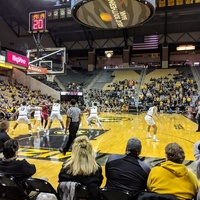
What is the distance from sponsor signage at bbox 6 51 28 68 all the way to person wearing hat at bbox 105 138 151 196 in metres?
10.7

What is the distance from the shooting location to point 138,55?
1431 inches

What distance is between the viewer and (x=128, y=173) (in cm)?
259

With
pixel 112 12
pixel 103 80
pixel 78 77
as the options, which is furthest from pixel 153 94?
pixel 112 12

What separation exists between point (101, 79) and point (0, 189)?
3146cm

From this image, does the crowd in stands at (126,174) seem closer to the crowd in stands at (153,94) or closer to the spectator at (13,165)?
the spectator at (13,165)

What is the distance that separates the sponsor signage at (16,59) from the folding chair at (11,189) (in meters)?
10.4

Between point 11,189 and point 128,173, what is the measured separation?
126 centimetres

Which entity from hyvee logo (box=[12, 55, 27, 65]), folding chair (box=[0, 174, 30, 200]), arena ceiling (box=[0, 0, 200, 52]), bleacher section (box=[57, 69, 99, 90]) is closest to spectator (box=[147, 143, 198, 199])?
folding chair (box=[0, 174, 30, 200])

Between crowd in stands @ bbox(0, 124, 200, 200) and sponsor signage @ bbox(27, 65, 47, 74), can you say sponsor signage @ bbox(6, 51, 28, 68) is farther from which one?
crowd in stands @ bbox(0, 124, 200, 200)

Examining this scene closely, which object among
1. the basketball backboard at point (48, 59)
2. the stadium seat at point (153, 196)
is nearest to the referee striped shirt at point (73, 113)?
the stadium seat at point (153, 196)

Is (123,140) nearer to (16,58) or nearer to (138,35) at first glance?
(16,58)

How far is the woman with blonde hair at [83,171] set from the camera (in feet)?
8.55

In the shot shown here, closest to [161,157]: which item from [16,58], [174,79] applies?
[16,58]

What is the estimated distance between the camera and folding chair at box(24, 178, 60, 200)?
251cm
